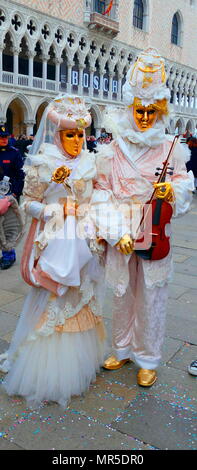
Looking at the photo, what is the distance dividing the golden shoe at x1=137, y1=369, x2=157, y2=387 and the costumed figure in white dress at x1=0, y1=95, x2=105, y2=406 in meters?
0.32

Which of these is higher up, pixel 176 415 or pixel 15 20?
pixel 15 20

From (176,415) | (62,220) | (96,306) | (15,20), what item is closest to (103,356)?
(96,306)

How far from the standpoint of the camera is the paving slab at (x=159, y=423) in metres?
1.99

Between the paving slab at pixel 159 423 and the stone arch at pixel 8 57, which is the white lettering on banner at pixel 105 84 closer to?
the stone arch at pixel 8 57

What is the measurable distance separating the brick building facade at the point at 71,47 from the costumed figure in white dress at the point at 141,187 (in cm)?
1504

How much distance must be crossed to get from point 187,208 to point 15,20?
18.9 metres

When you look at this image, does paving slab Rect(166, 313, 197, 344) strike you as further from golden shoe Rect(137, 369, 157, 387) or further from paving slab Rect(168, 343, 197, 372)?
golden shoe Rect(137, 369, 157, 387)

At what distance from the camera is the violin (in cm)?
219

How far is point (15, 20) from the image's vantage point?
18312 mm

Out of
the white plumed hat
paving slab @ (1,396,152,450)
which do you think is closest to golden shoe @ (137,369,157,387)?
paving slab @ (1,396,152,450)

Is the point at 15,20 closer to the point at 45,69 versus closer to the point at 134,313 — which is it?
the point at 45,69

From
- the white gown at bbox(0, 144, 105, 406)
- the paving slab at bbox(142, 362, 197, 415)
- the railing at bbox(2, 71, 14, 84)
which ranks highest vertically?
the railing at bbox(2, 71, 14, 84)

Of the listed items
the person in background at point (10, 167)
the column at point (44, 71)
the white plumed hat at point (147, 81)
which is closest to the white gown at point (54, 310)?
the white plumed hat at point (147, 81)

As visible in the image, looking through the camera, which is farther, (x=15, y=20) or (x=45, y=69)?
(x=45, y=69)
